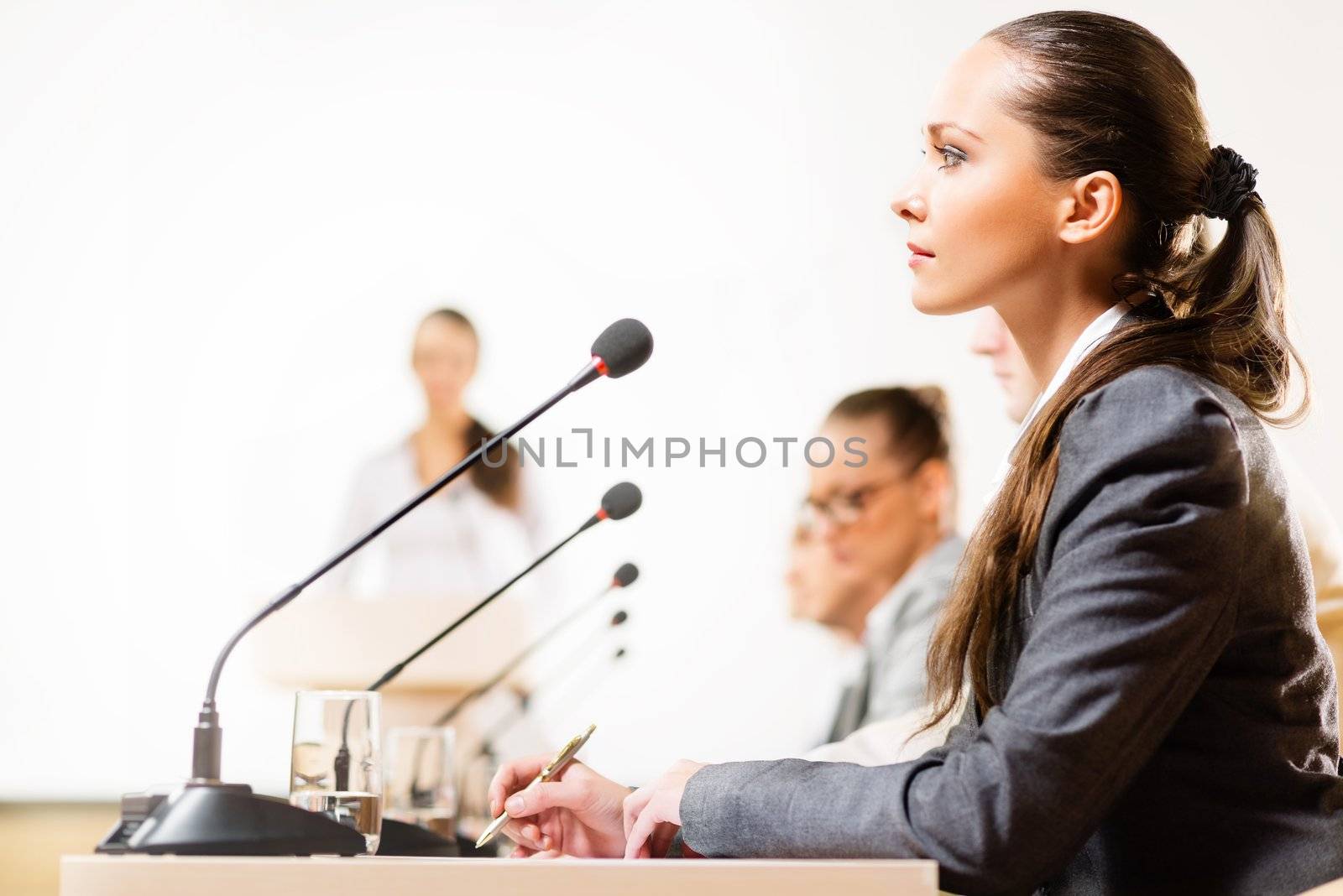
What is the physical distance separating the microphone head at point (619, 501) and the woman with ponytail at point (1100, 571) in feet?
Result: 1.82

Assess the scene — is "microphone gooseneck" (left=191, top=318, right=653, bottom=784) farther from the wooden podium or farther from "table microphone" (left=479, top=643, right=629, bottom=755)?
"table microphone" (left=479, top=643, right=629, bottom=755)

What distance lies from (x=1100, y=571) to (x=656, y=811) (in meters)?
0.34

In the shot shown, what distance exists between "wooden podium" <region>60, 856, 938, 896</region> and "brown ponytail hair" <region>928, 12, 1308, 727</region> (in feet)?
0.94

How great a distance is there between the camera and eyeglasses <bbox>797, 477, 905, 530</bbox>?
3555 millimetres

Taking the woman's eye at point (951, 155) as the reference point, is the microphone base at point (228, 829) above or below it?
below

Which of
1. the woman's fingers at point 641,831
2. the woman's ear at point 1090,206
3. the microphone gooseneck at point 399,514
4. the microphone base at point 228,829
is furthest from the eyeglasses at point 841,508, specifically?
the microphone base at point 228,829

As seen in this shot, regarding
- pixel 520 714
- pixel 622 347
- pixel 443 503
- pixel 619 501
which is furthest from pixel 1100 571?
pixel 443 503

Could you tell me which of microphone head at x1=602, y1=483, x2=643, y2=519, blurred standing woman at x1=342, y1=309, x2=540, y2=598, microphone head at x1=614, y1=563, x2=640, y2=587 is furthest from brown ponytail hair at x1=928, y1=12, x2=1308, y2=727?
blurred standing woman at x1=342, y1=309, x2=540, y2=598

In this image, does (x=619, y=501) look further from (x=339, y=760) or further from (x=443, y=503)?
(x=443, y=503)

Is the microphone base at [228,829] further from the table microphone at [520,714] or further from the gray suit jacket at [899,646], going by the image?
the table microphone at [520,714]

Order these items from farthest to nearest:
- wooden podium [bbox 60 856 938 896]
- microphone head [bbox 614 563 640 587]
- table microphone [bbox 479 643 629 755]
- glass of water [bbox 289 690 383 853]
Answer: table microphone [bbox 479 643 629 755] < microphone head [bbox 614 563 640 587] < glass of water [bbox 289 690 383 853] < wooden podium [bbox 60 856 938 896]

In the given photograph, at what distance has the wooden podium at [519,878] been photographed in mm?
750

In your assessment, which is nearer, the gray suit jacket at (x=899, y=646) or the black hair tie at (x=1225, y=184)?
the black hair tie at (x=1225, y=184)

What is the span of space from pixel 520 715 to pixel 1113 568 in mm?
2724
